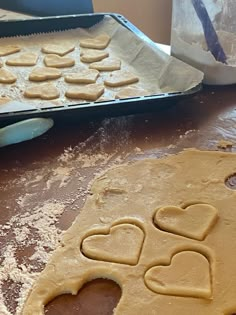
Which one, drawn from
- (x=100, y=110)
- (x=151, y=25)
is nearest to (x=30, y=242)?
(x=100, y=110)

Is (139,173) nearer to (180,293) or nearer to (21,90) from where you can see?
(180,293)

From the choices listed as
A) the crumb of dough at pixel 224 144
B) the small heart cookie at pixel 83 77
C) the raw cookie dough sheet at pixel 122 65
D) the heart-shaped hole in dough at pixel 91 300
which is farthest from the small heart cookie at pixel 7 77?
the heart-shaped hole in dough at pixel 91 300

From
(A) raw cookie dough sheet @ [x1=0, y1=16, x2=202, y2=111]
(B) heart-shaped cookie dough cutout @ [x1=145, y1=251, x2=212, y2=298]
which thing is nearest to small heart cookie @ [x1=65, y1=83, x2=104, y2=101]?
(A) raw cookie dough sheet @ [x1=0, y1=16, x2=202, y2=111]

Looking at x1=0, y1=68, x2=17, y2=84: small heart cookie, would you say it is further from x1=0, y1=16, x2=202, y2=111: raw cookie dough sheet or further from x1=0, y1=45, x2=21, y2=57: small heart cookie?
x1=0, y1=45, x2=21, y2=57: small heart cookie

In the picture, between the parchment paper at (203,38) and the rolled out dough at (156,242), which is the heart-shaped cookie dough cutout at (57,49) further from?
the rolled out dough at (156,242)

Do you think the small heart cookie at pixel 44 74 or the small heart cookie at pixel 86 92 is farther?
the small heart cookie at pixel 44 74
